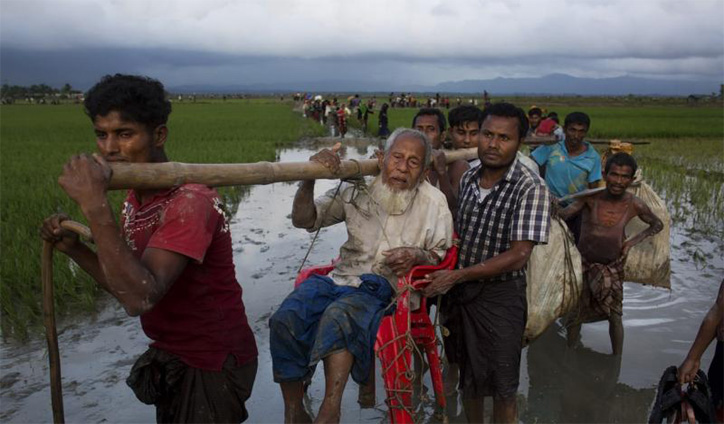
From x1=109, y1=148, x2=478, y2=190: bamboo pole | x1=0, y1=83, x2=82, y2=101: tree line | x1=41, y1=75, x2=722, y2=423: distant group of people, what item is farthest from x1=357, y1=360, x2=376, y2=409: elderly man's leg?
x1=0, y1=83, x2=82, y2=101: tree line

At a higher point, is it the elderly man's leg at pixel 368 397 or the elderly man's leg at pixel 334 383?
the elderly man's leg at pixel 334 383

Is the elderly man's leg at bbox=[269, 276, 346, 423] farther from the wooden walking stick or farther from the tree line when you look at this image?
the tree line

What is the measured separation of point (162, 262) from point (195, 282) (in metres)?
0.23

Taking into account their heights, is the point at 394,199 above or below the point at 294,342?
above

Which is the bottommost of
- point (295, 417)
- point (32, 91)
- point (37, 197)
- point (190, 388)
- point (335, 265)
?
point (295, 417)

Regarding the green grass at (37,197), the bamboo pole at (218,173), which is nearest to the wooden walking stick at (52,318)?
the bamboo pole at (218,173)

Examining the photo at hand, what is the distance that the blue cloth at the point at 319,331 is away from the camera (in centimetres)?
217

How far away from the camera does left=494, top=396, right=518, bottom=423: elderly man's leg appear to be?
8.79 ft

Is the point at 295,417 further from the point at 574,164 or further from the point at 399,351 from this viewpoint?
the point at 574,164

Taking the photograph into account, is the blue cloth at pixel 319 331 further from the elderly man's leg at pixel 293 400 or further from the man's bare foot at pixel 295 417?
the man's bare foot at pixel 295 417

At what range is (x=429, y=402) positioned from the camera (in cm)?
346

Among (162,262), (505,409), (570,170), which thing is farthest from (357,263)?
(570,170)

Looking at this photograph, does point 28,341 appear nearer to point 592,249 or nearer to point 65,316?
point 65,316

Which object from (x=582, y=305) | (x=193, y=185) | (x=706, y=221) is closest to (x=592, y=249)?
(x=582, y=305)
